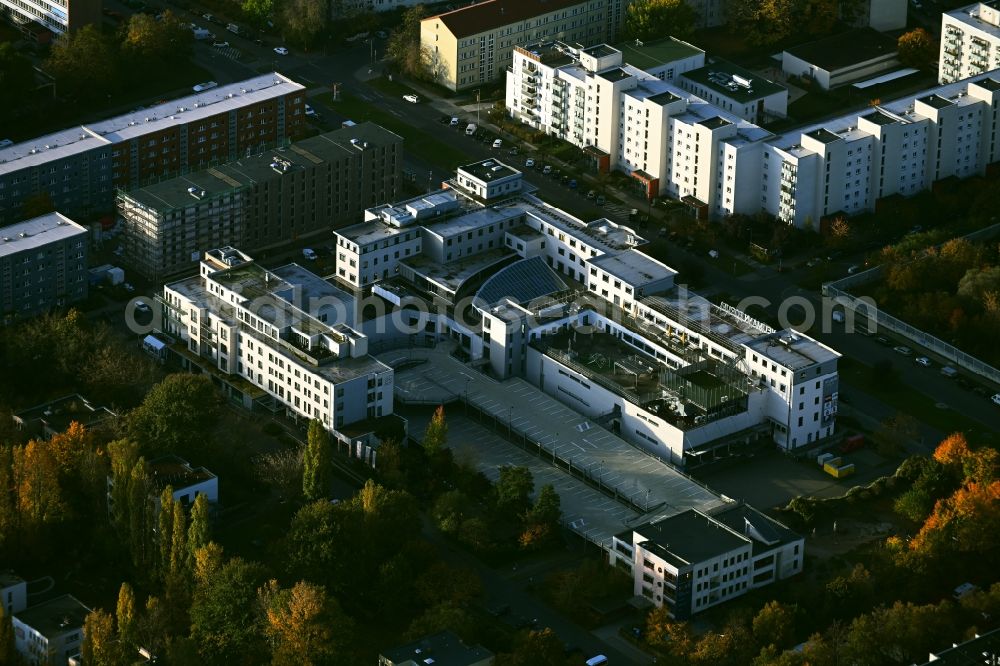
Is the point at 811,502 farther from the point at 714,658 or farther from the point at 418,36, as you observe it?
the point at 418,36

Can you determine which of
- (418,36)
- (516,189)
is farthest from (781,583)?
(418,36)

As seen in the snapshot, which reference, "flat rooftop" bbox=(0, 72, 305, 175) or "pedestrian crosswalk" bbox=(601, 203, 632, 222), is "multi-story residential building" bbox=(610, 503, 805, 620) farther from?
"flat rooftop" bbox=(0, 72, 305, 175)

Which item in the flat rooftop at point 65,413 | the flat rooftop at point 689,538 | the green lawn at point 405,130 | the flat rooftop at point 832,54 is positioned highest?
the flat rooftop at point 832,54

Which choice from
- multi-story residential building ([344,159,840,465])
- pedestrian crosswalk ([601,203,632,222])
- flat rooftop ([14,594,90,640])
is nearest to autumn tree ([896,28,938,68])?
pedestrian crosswalk ([601,203,632,222])

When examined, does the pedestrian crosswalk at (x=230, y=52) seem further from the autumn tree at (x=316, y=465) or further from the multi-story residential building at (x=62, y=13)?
the autumn tree at (x=316, y=465)

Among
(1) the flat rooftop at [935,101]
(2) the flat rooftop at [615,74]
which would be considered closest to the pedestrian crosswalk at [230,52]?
(2) the flat rooftop at [615,74]

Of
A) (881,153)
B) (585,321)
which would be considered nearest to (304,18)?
(881,153)
